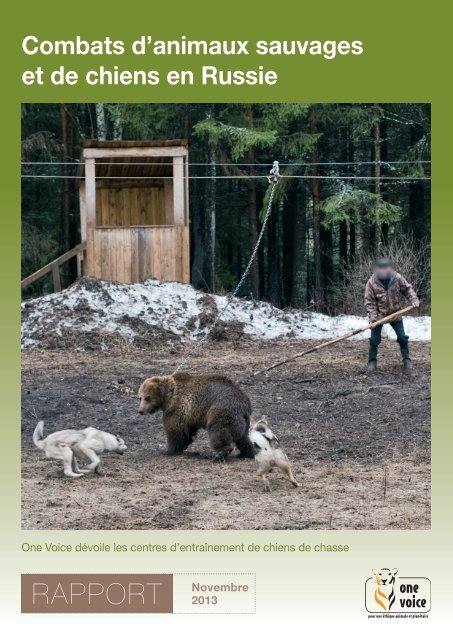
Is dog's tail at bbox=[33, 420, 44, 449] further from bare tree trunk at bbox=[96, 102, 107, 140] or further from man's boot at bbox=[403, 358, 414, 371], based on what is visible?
bare tree trunk at bbox=[96, 102, 107, 140]

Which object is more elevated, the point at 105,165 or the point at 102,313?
the point at 105,165

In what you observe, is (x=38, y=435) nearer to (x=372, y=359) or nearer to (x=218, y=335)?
(x=372, y=359)

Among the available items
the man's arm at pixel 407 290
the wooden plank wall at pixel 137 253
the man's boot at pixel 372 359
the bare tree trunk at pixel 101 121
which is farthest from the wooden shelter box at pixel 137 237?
the man's arm at pixel 407 290

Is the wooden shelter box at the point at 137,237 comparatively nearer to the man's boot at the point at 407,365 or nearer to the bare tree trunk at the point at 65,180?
the man's boot at the point at 407,365

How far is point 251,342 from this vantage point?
20406 millimetres

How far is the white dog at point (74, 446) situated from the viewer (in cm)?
899

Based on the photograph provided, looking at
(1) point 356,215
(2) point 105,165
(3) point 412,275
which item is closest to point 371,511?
(3) point 412,275

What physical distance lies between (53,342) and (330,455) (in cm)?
1068

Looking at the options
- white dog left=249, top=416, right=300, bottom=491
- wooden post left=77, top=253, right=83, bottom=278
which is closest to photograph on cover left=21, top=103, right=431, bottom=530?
white dog left=249, top=416, right=300, bottom=491

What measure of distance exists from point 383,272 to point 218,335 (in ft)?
21.6

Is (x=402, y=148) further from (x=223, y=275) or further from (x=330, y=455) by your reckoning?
(x=330, y=455)

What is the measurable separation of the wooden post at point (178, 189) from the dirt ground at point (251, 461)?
20.7ft

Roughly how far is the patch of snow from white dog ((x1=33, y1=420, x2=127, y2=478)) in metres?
10.6

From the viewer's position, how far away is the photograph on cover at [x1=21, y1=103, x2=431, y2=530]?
333 inches
